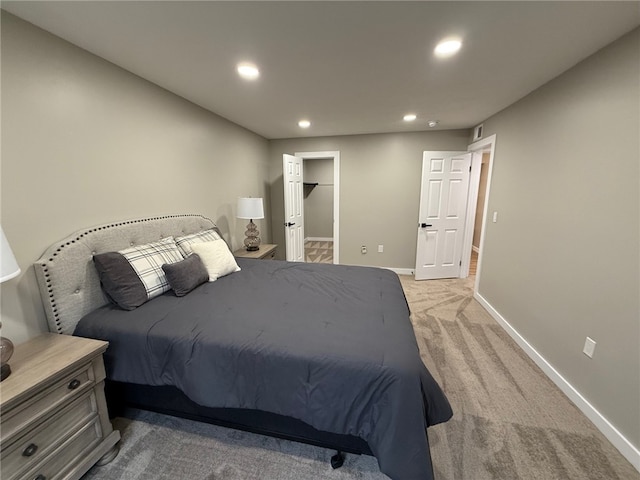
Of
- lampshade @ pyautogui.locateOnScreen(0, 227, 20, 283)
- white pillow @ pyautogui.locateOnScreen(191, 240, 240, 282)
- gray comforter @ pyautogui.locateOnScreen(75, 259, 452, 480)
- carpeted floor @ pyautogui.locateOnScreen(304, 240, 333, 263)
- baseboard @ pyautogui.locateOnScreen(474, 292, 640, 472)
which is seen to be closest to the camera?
lampshade @ pyautogui.locateOnScreen(0, 227, 20, 283)

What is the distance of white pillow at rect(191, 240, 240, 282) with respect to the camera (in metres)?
2.24

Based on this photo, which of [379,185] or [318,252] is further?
[318,252]

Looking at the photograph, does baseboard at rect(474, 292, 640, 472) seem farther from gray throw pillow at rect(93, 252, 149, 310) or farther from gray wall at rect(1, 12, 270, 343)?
gray wall at rect(1, 12, 270, 343)

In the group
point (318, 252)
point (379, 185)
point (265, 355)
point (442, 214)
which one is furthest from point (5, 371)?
point (318, 252)

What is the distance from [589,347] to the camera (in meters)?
1.70

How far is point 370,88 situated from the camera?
2.30 metres

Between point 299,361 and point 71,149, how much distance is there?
193 cm

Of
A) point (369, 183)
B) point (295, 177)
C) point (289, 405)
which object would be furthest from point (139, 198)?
point (369, 183)

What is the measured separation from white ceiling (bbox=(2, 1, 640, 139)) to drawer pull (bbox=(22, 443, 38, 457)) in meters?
2.05

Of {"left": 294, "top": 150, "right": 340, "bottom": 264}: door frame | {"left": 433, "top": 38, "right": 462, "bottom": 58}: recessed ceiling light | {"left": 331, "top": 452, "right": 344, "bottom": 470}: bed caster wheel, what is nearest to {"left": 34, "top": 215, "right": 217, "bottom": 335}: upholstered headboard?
{"left": 331, "top": 452, "right": 344, "bottom": 470}: bed caster wheel

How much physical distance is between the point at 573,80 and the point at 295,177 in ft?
10.8

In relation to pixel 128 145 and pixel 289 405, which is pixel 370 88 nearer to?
pixel 128 145

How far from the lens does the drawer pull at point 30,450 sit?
106 centimetres

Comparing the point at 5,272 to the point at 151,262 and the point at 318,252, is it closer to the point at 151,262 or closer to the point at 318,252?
the point at 151,262
